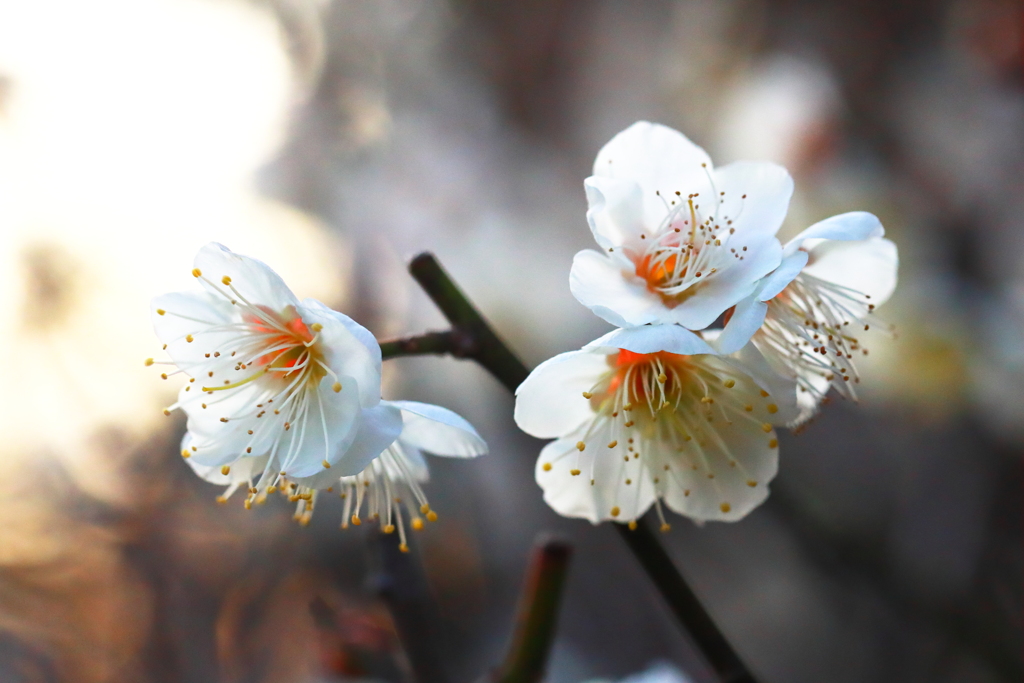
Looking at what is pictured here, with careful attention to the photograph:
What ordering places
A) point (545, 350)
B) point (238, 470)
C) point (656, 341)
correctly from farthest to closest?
point (545, 350) < point (238, 470) < point (656, 341)

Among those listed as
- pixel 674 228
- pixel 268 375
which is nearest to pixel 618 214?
pixel 674 228

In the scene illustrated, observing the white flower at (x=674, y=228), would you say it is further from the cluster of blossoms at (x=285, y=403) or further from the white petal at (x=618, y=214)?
the cluster of blossoms at (x=285, y=403)

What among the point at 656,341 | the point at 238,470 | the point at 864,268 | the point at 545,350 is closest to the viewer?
the point at 656,341

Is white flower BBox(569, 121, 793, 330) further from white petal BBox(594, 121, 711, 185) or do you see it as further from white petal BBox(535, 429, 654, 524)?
white petal BBox(535, 429, 654, 524)

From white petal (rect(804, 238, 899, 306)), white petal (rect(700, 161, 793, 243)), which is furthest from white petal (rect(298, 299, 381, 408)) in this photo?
white petal (rect(804, 238, 899, 306))

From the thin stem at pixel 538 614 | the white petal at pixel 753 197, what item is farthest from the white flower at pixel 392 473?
the white petal at pixel 753 197

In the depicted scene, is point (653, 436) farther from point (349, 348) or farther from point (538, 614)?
point (349, 348)
